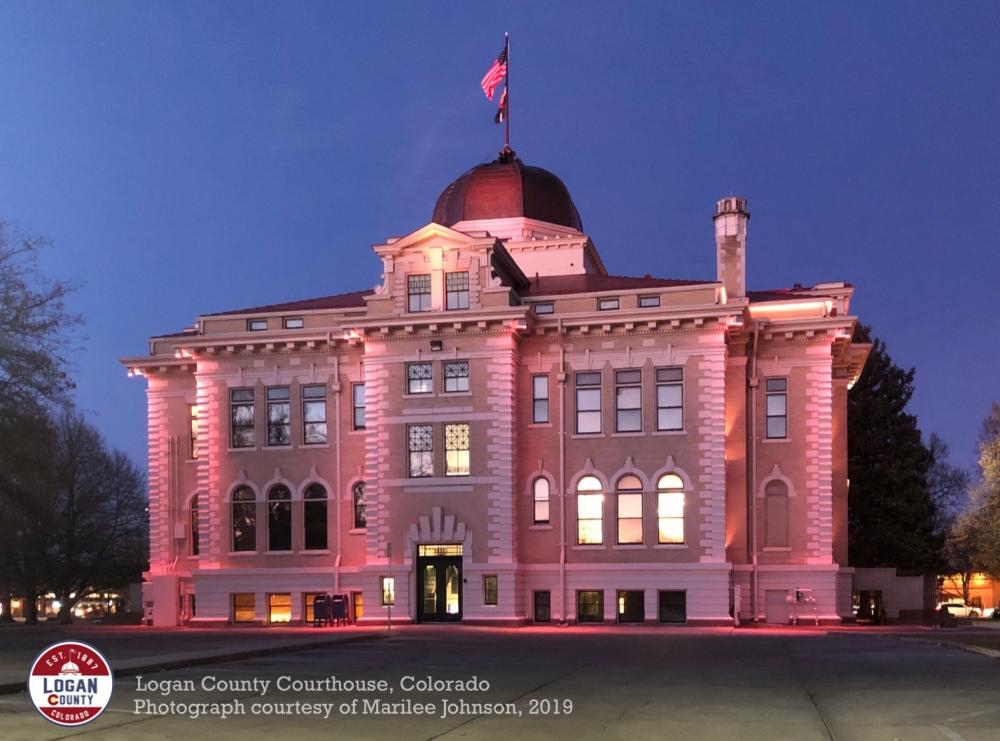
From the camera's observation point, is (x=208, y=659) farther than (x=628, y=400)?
No

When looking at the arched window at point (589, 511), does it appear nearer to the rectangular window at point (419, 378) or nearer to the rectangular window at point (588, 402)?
the rectangular window at point (588, 402)

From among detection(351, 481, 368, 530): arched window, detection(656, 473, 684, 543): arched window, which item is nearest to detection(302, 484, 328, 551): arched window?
detection(351, 481, 368, 530): arched window

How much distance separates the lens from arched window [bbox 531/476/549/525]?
45594 millimetres

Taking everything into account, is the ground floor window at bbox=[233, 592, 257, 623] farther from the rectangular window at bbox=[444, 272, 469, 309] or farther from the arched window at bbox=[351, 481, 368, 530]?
the rectangular window at bbox=[444, 272, 469, 309]

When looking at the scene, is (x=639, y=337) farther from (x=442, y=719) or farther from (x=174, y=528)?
(x=442, y=719)

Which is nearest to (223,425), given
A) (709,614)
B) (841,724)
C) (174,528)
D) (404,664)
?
(174,528)

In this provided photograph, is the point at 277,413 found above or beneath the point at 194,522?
above

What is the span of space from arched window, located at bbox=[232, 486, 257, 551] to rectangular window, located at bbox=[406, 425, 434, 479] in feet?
24.0

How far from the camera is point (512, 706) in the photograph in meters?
17.4

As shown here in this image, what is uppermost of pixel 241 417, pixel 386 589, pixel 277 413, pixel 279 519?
pixel 277 413

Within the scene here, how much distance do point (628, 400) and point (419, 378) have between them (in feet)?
25.9

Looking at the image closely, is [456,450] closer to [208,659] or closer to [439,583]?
[439,583]

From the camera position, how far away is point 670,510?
44312 millimetres

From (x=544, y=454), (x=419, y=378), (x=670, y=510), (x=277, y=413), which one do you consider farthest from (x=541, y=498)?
(x=277, y=413)
